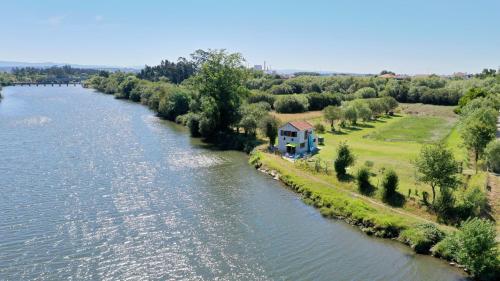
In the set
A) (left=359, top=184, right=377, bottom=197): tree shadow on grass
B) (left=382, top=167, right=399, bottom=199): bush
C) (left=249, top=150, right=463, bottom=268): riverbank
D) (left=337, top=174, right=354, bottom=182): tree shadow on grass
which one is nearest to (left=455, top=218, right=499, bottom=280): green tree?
(left=249, top=150, right=463, bottom=268): riverbank

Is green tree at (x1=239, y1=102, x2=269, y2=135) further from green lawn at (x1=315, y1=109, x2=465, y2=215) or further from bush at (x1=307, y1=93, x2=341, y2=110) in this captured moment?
bush at (x1=307, y1=93, x2=341, y2=110)

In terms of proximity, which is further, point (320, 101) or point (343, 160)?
point (320, 101)

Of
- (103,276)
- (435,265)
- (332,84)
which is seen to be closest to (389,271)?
(435,265)

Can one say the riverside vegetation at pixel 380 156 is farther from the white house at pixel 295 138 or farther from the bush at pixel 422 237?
the white house at pixel 295 138

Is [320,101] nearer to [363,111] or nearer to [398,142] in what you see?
[363,111]

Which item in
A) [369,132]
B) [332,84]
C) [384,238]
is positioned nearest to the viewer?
[384,238]

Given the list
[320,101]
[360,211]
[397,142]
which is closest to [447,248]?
[360,211]

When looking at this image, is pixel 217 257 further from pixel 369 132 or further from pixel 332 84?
pixel 332 84
